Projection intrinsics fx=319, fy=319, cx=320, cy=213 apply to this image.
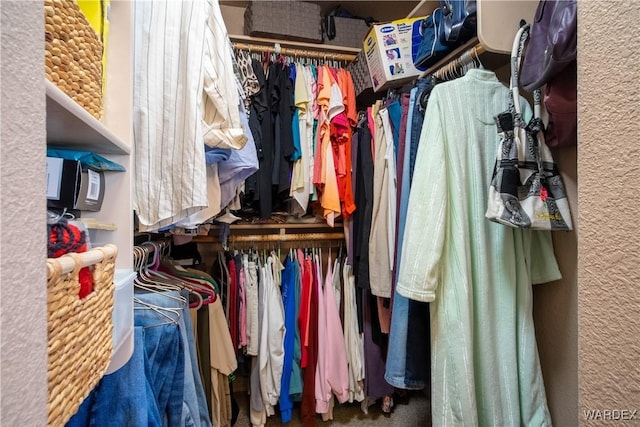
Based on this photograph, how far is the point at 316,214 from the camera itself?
176 cm

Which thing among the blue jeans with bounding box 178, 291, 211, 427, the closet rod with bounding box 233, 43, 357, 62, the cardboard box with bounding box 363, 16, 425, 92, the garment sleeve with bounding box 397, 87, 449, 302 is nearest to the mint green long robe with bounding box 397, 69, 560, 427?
the garment sleeve with bounding box 397, 87, 449, 302

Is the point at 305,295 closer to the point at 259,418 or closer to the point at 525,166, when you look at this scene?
the point at 259,418

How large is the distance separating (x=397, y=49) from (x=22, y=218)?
1504 mm

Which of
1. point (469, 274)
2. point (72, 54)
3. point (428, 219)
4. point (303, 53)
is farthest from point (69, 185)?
point (303, 53)

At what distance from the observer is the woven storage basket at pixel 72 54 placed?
384mm

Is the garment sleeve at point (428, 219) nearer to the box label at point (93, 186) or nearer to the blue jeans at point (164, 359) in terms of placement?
the blue jeans at point (164, 359)

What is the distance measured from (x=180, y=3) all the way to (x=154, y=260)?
778mm

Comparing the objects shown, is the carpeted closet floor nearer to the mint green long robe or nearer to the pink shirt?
the pink shirt

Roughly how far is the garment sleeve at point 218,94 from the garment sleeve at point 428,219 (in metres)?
0.53

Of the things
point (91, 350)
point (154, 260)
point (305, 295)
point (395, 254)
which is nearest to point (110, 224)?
point (91, 350)

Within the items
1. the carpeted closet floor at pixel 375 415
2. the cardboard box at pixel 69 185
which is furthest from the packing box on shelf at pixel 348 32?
the carpeted closet floor at pixel 375 415

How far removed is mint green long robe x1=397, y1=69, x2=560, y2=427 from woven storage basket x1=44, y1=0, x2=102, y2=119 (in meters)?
0.81

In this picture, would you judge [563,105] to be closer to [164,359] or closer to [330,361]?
[164,359]

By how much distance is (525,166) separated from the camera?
2.92ft
